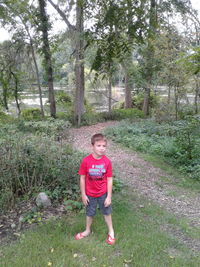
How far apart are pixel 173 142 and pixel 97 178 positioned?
604 cm

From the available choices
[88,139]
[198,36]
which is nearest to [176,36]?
[198,36]

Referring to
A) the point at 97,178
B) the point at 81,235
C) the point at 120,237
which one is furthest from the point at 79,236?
the point at 97,178

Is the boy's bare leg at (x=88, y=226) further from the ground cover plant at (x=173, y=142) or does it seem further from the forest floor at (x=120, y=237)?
the ground cover plant at (x=173, y=142)

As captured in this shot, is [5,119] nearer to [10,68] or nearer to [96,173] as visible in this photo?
[10,68]

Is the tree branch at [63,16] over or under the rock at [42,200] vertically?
over

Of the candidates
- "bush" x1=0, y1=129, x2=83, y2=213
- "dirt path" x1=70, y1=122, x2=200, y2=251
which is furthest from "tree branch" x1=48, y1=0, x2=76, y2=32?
"bush" x1=0, y1=129, x2=83, y2=213

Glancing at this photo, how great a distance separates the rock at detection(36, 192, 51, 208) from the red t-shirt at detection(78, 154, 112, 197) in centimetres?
115

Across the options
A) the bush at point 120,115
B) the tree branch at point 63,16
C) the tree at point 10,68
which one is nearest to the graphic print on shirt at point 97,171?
the tree branch at point 63,16

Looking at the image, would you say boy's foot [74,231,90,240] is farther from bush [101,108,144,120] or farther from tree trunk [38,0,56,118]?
bush [101,108,144,120]

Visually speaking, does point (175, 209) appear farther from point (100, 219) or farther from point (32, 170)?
point (32, 170)

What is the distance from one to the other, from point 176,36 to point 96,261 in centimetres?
1138

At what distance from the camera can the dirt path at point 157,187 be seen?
436 cm

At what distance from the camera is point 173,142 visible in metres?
8.35

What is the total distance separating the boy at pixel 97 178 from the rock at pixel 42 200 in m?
0.93
